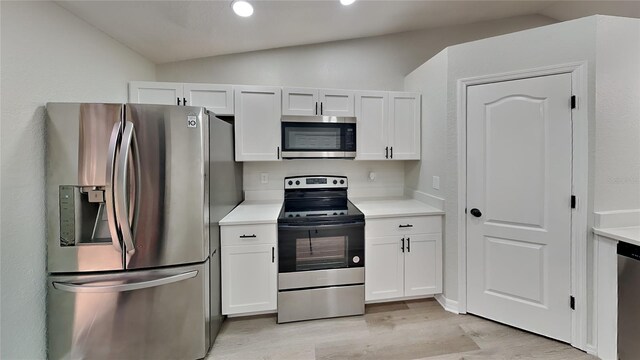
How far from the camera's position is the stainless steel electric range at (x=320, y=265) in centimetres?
213

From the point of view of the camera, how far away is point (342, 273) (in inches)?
86.3

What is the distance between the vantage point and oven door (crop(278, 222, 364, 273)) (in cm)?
212

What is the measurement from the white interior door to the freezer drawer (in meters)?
2.33

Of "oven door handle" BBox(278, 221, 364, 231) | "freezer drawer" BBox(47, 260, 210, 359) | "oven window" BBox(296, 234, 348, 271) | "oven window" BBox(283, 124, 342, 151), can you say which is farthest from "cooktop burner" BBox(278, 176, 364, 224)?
"freezer drawer" BBox(47, 260, 210, 359)

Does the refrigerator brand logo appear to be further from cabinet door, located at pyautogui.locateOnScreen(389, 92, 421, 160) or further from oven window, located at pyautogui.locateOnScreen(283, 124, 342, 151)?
cabinet door, located at pyautogui.locateOnScreen(389, 92, 421, 160)

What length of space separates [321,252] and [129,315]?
1416 mm

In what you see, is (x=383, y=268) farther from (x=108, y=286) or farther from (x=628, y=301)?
(x=108, y=286)

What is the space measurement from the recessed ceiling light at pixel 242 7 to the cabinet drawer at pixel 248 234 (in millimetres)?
1714

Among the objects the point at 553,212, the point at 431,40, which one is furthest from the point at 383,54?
the point at 553,212

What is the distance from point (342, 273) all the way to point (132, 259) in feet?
5.19

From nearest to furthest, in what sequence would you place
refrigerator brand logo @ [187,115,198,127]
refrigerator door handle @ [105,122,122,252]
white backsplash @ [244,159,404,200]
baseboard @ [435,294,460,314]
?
refrigerator door handle @ [105,122,122,252] < refrigerator brand logo @ [187,115,198,127] < baseboard @ [435,294,460,314] < white backsplash @ [244,159,404,200]

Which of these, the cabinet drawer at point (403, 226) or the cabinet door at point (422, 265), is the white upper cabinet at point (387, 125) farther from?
the cabinet door at point (422, 265)

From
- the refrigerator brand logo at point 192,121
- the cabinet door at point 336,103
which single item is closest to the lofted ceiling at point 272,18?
the cabinet door at point 336,103

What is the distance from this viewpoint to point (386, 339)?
1.97m
